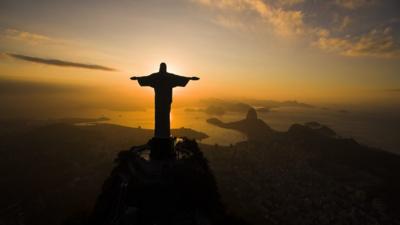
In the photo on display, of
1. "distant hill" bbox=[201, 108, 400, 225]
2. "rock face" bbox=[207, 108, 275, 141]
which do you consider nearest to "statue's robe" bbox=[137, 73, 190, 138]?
"distant hill" bbox=[201, 108, 400, 225]

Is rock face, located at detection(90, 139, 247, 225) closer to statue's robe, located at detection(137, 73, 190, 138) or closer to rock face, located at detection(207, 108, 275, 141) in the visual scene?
statue's robe, located at detection(137, 73, 190, 138)

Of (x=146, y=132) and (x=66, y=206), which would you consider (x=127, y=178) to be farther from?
(x=146, y=132)

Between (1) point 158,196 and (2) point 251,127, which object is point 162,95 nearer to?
(1) point 158,196

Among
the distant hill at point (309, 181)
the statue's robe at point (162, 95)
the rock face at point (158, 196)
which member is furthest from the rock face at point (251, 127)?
the rock face at point (158, 196)

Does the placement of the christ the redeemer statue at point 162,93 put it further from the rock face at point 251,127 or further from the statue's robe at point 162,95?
the rock face at point 251,127

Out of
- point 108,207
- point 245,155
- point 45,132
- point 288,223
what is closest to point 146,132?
point 45,132
